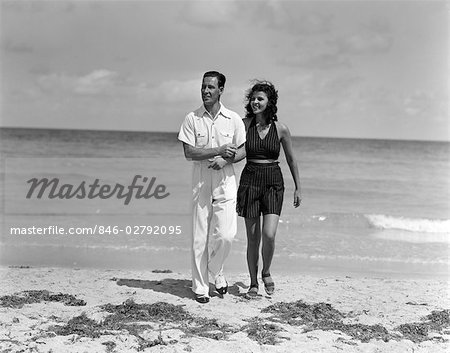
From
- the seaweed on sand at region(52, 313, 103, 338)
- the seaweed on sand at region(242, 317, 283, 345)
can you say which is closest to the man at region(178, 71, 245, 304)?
the seaweed on sand at region(242, 317, 283, 345)

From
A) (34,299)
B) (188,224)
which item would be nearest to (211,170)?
(34,299)

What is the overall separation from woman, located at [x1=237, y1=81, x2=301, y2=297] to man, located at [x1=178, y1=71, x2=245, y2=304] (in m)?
0.19

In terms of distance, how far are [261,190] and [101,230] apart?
17.4 ft

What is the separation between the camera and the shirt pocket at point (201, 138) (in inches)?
192

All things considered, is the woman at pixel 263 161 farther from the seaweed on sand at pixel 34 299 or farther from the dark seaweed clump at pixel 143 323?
the seaweed on sand at pixel 34 299

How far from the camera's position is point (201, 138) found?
487 centimetres

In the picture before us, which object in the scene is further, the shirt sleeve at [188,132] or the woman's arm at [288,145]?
the woman's arm at [288,145]

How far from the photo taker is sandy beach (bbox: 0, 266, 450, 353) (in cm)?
402

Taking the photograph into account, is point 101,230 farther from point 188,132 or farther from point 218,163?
point 218,163

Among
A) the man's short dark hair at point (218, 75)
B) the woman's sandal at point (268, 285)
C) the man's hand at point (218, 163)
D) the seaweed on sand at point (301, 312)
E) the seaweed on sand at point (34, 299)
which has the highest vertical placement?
the man's short dark hair at point (218, 75)

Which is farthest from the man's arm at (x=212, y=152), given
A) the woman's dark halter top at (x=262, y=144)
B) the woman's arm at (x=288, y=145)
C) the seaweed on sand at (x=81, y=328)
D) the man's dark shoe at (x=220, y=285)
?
the seaweed on sand at (x=81, y=328)

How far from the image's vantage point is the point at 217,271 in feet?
16.8

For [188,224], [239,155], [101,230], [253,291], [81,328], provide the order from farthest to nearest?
1. [188,224]
2. [101,230]
3. [253,291]
4. [239,155]
5. [81,328]

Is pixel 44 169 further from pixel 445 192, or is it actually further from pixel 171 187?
pixel 445 192
